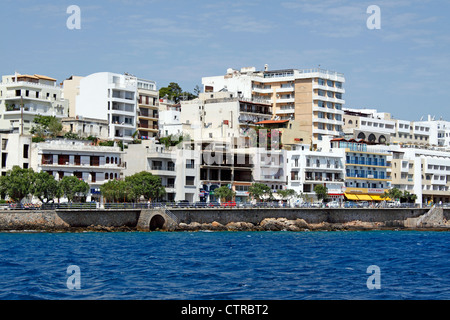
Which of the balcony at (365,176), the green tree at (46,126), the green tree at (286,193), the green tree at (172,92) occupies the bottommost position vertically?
the green tree at (286,193)

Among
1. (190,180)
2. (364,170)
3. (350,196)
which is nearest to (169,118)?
(190,180)

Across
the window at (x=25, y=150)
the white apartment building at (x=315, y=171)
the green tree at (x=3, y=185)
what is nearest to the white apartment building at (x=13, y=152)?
the window at (x=25, y=150)

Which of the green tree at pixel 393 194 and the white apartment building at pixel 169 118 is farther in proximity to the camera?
the white apartment building at pixel 169 118

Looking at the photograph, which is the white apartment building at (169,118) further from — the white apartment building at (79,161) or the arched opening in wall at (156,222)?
the arched opening in wall at (156,222)

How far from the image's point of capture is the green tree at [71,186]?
84.2m

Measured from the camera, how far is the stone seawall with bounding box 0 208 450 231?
75738 mm

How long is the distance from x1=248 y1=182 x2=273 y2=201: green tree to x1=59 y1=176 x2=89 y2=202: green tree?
24492 mm

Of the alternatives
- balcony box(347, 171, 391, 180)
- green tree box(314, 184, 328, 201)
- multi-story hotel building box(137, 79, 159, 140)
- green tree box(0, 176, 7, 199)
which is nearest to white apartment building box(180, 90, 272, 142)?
multi-story hotel building box(137, 79, 159, 140)

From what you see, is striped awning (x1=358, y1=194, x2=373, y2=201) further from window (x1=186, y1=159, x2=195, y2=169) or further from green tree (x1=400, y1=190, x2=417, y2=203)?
window (x1=186, y1=159, x2=195, y2=169)

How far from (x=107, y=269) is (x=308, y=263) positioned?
1334 centimetres

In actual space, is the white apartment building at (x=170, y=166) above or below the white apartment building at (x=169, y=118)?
below

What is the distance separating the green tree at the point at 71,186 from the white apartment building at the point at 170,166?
12.3 metres

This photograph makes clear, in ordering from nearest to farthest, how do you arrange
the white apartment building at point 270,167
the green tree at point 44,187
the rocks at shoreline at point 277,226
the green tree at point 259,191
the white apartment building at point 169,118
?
the green tree at point 44,187, the rocks at shoreline at point 277,226, the green tree at point 259,191, the white apartment building at point 270,167, the white apartment building at point 169,118
